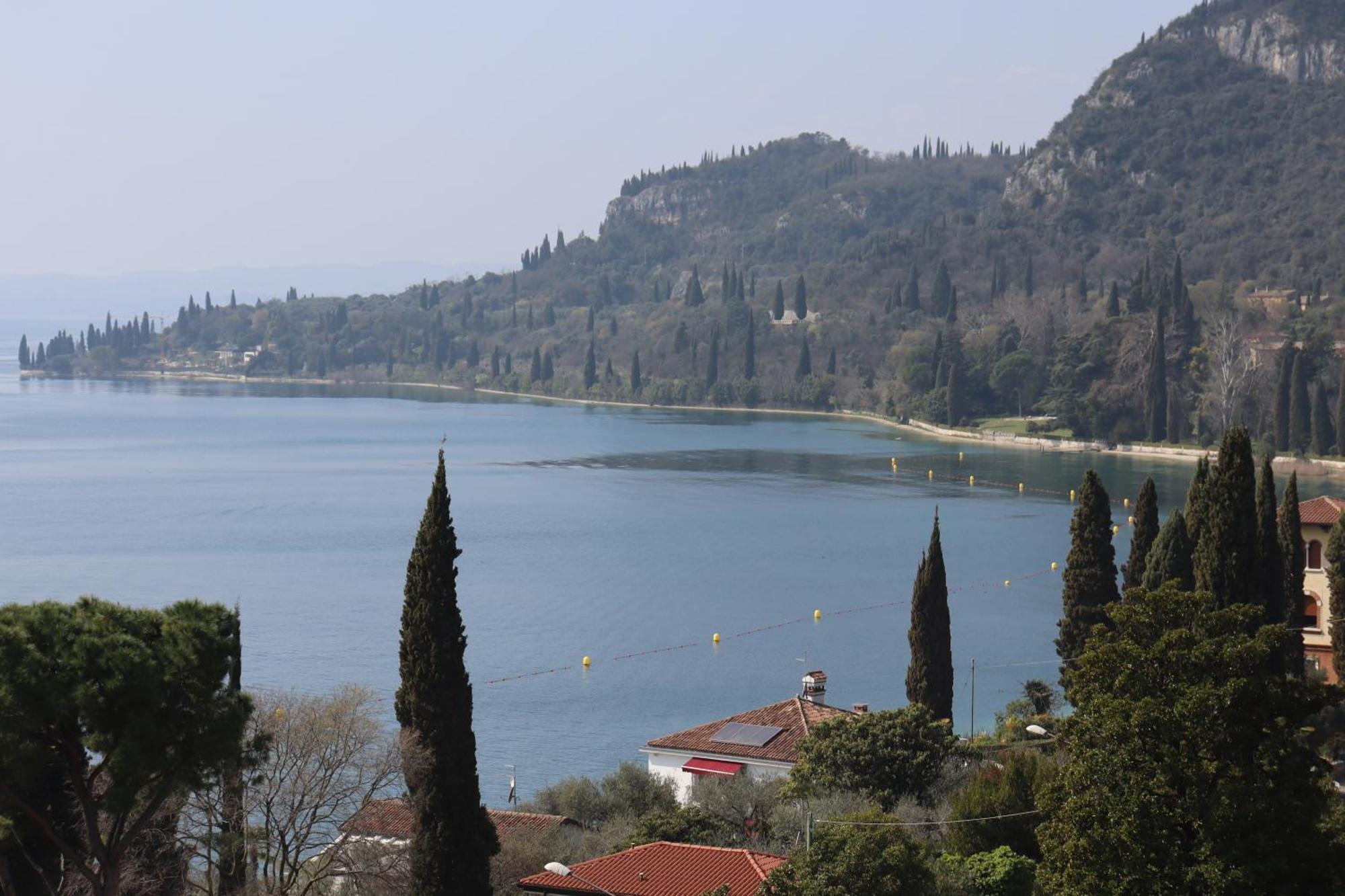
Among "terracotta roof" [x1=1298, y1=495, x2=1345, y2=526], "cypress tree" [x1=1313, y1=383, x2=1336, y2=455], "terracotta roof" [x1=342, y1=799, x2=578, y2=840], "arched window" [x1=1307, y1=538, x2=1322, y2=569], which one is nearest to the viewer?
"terracotta roof" [x1=342, y1=799, x2=578, y2=840]

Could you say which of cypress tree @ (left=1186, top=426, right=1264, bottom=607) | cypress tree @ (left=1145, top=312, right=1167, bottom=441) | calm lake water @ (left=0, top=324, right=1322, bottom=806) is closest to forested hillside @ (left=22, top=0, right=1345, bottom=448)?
cypress tree @ (left=1145, top=312, right=1167, bottom=441)

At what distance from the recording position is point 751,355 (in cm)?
14862

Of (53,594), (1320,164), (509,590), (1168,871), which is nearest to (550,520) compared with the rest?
(509,590)

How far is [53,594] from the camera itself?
52312mm

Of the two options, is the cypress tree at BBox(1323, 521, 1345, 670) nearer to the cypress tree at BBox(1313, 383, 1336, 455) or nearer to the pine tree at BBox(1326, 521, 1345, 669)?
the pine tree at BBox(1326, 521, 1345, 669)

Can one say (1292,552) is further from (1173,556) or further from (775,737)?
(775,737)

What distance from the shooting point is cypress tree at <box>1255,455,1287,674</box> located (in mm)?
25831

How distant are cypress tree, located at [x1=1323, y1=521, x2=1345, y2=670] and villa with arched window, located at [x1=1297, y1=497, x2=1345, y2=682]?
6.91 ft

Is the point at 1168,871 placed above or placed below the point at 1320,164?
below

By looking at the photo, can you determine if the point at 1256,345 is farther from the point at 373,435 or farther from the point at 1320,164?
the point at 1320,164

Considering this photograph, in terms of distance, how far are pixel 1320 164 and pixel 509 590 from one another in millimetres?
138903

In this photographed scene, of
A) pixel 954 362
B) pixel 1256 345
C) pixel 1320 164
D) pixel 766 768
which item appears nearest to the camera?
pixel 766 768

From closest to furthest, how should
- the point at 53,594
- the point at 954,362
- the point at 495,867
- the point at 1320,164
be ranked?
the point at 495,867 → the point at 53,594 → the point at 954,362 → the point at 1320,164

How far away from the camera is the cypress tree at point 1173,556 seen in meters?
29.6
